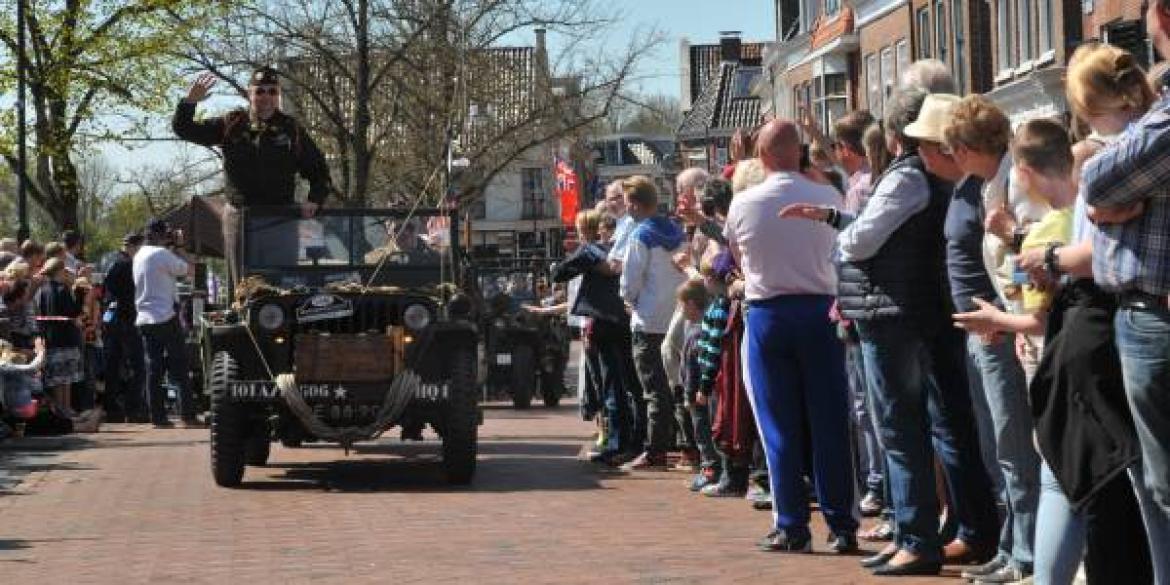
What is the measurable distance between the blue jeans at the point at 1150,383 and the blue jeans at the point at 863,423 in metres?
4.30

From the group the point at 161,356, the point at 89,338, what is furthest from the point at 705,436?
the point at 89,338

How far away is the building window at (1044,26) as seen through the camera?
3569 cm

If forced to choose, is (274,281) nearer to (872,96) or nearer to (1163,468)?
(1163,468)

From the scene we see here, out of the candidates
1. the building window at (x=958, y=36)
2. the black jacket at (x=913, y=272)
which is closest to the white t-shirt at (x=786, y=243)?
the black jacket at (x=913, y=272)

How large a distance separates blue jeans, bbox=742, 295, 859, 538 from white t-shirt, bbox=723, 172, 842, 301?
0.06m

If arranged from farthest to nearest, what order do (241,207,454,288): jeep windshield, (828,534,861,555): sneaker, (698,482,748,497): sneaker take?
(241,207,454,288): jeep windshield < (698,482,748,497): sneaker < (828,534,861,555): sneaker

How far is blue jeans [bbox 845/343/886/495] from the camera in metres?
10.5

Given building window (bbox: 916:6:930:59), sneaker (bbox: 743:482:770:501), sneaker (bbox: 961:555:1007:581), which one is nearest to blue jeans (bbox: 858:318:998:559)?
sneaker (bbox: 961:555:1007:581)

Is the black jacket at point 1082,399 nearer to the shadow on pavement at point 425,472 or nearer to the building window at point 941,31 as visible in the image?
the shadow on pavement at point 425,472

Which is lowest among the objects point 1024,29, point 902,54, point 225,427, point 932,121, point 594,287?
point 225,427

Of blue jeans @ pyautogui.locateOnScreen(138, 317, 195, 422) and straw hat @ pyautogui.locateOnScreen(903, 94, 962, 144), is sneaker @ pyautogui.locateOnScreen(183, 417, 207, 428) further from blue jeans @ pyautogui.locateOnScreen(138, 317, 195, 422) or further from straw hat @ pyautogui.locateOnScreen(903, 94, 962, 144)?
straw hat @ pyautogui.locateOnScreen(903, 94, 962, 144)

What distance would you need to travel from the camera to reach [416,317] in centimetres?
1371

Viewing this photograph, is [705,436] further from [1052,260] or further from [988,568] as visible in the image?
[1052,260]

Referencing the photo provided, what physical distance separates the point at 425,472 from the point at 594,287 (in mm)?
→ 1654
